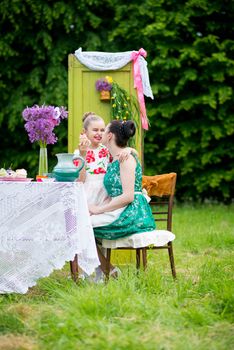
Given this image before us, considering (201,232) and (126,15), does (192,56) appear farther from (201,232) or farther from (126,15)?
(201,232)

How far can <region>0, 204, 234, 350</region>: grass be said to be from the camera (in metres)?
4.05

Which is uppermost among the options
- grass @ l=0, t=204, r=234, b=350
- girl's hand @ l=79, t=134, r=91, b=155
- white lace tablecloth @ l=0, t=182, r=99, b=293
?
girl's hand @ l=79, t=134, r=91, b=155

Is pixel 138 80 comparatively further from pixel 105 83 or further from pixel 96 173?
pixel 96 173

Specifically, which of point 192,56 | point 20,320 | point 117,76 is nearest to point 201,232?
point 117,76

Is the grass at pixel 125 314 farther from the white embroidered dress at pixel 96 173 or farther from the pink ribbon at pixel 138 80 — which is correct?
the pink ribbon at pixel 138 80

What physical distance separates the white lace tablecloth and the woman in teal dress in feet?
1.42

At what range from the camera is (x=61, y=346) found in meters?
3.97

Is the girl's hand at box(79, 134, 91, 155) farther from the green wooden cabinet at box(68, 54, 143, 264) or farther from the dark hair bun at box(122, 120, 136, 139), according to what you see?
the green wooden cabinet at box(68, 54, 143, 264)

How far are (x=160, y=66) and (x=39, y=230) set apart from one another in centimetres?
721

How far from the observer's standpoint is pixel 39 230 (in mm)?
5141

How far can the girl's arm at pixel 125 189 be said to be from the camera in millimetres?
5566

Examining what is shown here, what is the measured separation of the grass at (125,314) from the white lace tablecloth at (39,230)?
17 cm

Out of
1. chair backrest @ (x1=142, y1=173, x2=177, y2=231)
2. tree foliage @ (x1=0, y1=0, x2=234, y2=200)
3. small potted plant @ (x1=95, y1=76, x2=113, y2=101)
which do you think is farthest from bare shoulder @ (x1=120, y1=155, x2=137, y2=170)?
tree foliage @ (x1=0, y1=0, x2=234, y2=200)

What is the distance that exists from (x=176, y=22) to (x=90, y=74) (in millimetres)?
5188
